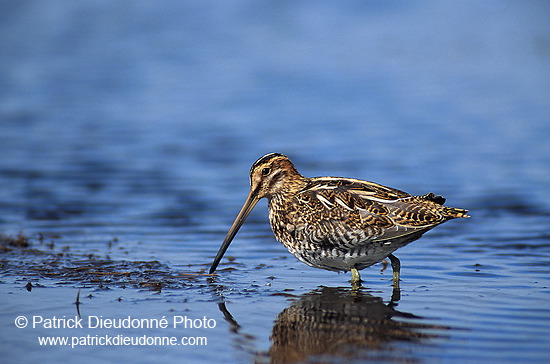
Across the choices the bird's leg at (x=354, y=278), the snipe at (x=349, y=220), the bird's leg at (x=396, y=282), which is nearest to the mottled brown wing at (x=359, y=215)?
the snipe at (x=349, y=220)

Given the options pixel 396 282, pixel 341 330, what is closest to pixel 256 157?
pixel 396 282

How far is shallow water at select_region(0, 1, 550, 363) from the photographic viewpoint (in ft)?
22.3

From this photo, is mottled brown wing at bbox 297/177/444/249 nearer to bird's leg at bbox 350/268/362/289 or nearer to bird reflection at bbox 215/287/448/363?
bird's leg at bbox 350/268/362/289

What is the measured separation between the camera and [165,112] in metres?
19.3

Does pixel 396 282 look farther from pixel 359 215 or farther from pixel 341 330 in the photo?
pixel 341 330

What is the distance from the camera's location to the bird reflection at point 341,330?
19.8 feet

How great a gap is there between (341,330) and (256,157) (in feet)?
29.6

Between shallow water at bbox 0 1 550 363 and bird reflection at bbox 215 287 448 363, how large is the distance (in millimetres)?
27

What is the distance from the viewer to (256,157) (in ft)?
50.8

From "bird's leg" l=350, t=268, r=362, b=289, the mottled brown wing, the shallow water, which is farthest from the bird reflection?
the mottled brown wing

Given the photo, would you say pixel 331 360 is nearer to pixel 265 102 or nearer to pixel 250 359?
pixel 250 359


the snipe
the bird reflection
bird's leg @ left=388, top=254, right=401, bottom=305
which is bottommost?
the bird reflection

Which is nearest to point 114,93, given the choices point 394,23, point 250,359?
point 394,23

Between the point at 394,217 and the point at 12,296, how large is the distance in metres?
3.61
